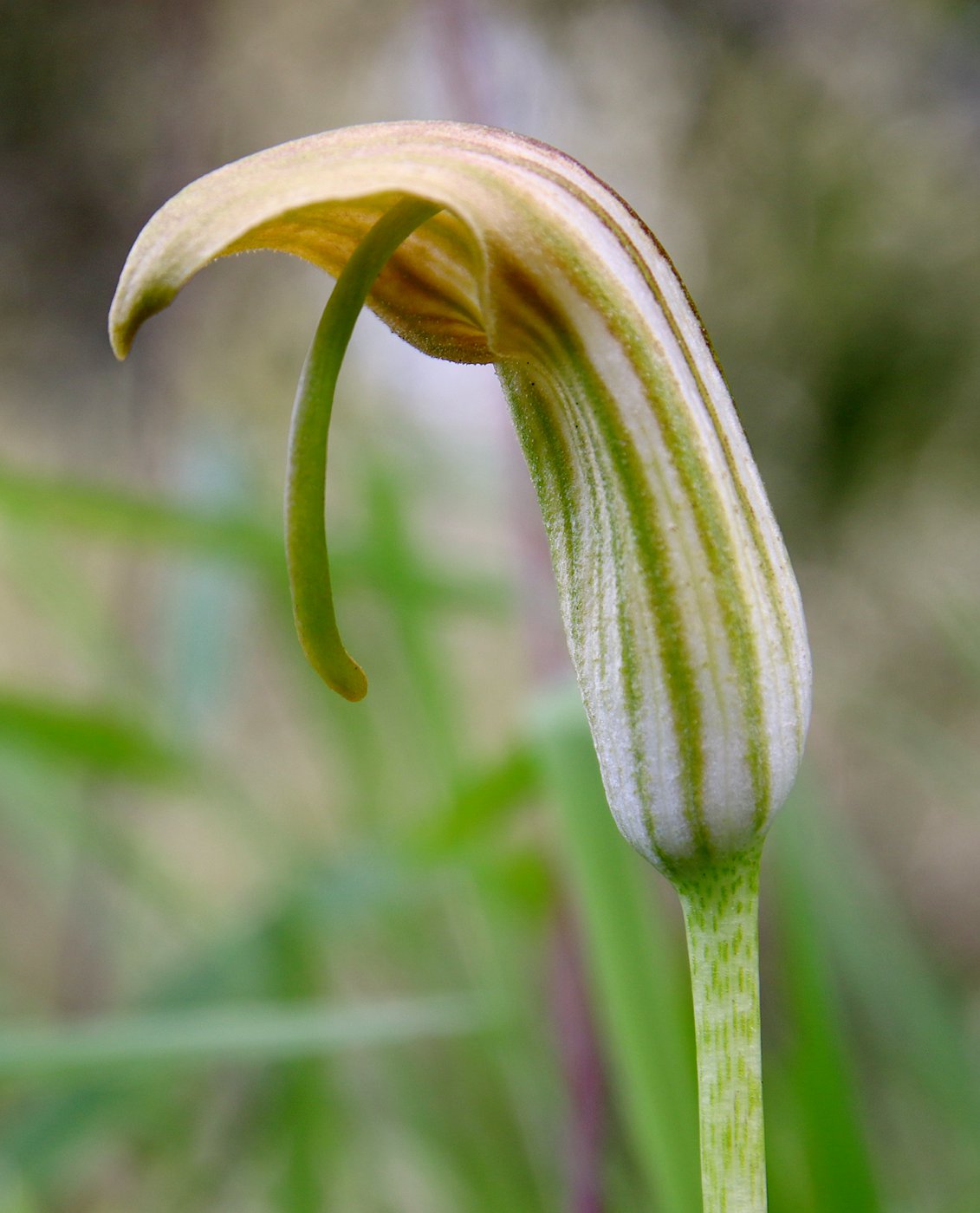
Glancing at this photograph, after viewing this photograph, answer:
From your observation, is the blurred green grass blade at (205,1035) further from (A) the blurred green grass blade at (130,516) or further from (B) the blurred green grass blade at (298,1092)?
(A) the blurred green grass blade at (130,516)

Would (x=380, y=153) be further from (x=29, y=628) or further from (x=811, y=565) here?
(x=29, y=628)

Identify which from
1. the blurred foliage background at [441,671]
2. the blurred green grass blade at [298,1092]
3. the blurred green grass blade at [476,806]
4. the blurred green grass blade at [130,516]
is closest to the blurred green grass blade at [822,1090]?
the blurred foliage background at [441,671]

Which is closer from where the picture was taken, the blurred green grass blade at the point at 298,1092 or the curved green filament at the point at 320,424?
the curved green filament at the point at 320,424

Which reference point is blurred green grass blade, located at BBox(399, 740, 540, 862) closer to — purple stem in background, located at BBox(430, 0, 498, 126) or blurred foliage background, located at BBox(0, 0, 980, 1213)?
blurred foliage background, located at BBox(0, 0, 980, 1213)

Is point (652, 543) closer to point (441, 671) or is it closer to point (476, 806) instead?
point (476, 806)

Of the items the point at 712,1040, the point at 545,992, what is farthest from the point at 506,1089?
the point at 712,1040

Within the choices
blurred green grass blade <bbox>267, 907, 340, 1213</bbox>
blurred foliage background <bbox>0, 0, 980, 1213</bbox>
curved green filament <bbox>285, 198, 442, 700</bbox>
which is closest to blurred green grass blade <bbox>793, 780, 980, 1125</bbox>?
blurred foliage background <bbox>0, 0, 980, 1213</bbox>
